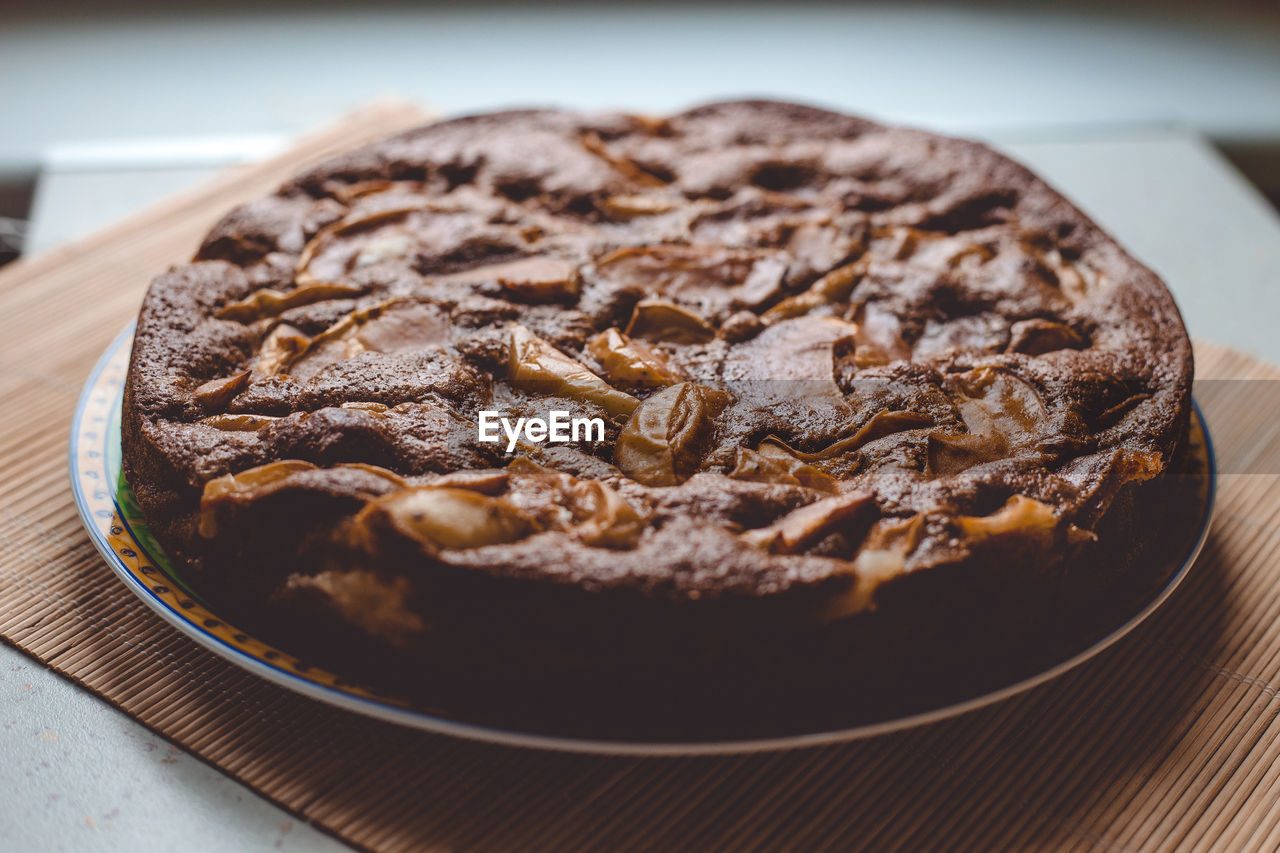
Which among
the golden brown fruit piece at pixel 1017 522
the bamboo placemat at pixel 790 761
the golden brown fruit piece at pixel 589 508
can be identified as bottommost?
the bamboo placemat at pixel 790 761

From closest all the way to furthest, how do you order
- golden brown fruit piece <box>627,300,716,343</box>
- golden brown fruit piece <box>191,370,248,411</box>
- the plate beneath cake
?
the plate beneath cake, golden brown fruit piece <box>191,370,248,411</box>, golden brown fruit piece <box>627,300,716,343</box>


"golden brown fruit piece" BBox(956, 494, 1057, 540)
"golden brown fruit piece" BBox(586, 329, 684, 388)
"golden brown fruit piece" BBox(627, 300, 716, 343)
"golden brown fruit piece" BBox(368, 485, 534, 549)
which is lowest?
"golden brown fruit piece" BBox(368, 485, 534, 549)

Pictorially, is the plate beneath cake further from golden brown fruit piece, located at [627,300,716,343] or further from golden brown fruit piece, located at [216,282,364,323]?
golden brown fruit piece, located at [627,300,716,343]

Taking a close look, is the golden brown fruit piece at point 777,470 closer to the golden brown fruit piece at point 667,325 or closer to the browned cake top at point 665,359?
the browned cake top at point 665,359

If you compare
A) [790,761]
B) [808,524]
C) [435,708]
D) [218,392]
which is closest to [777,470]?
[808,524]

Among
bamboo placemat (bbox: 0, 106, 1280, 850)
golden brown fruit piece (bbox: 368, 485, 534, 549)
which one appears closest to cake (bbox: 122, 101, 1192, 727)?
golden brown fruit piece (bbox: 368, 485, 534, 549)

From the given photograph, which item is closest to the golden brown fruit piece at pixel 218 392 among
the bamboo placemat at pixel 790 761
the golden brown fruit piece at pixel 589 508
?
the bamboo placemat at pixel 790 761

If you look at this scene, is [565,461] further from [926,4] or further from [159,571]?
[926,4]

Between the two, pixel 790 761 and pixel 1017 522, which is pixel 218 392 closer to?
pixel 790 761
